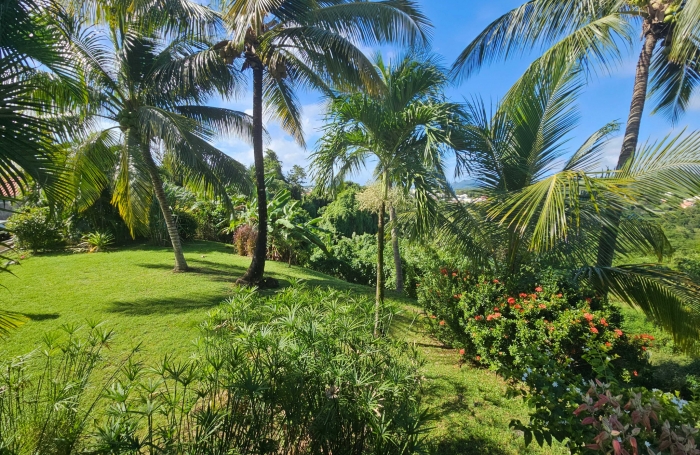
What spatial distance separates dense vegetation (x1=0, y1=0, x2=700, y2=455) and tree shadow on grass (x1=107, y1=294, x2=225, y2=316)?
23cm

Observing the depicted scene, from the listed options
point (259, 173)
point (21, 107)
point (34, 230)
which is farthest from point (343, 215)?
point (21, 107)

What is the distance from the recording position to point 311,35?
6.05m

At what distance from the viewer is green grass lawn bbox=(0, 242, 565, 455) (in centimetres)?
339

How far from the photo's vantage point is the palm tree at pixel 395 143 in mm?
4395

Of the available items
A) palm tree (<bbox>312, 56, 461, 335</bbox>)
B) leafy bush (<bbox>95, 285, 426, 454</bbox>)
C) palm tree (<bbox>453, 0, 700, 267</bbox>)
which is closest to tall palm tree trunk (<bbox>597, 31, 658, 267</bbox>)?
palm tree (<bbox>453, 0, 700, 267</bbox>)

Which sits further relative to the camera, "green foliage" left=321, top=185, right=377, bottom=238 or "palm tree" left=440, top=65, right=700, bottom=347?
"green foliage" left=321, top=185, right=377, bottom=238

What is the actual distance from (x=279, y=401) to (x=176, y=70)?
7649mm

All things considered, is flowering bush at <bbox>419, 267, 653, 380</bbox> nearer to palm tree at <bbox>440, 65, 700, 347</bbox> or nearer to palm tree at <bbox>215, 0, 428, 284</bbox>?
palm tree at <bbox>440, 65, 700, 347</bbox>

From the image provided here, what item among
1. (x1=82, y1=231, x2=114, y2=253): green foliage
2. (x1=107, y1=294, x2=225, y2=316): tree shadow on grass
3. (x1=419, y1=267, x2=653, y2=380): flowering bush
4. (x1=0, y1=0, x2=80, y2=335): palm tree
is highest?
(x1=0, y1=0, x2=80, y2=335): palm tree

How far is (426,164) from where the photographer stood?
4492mm

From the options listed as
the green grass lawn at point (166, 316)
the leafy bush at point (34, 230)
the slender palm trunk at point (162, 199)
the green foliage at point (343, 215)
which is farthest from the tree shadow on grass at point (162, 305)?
the green foliage at point (343, 215)

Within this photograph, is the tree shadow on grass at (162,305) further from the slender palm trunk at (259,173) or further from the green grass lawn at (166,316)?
the slender palm trunk at (259,173)

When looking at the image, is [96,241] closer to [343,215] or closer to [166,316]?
[166,316]

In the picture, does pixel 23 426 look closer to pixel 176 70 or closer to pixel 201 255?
pixel 176 70
